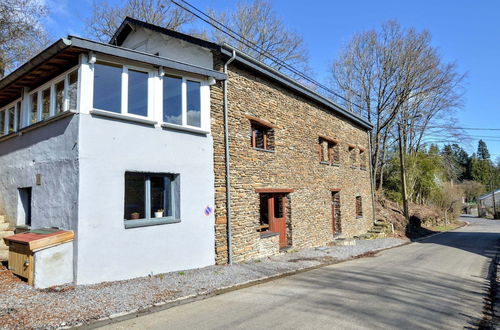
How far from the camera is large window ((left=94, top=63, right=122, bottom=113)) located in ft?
24.4

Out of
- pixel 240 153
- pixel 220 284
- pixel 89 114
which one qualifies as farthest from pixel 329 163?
pixel 89 114

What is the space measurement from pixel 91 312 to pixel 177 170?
406cm

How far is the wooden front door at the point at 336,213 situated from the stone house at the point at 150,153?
3.84 m

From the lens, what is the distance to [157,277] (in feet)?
25.2

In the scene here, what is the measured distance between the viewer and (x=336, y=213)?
55.4ft

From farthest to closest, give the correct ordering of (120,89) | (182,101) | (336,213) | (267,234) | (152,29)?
1. (336,213)
2. (152,29)
3. (267,234)
4. (182,101)
5. (120,89)

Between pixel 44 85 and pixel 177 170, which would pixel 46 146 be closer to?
pixel 44 85

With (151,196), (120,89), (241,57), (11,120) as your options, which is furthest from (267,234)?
(11,120)

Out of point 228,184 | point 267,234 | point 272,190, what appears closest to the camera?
point 228,184

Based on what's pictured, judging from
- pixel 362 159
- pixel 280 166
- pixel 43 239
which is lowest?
pixel 43 239

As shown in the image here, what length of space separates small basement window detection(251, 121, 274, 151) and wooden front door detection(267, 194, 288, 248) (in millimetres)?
1916

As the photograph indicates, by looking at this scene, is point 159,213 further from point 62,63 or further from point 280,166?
point 280,166

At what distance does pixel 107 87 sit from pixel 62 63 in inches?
49.9

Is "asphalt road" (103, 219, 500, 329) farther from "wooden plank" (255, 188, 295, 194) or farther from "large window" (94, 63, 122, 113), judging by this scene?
"large window" (94, 63, 122, 113)
